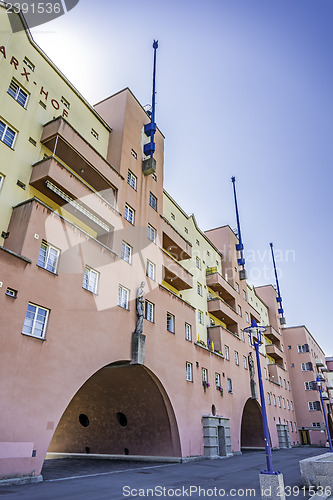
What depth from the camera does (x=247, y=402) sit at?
39.4 metres

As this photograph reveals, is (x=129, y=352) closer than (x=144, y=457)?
Yes

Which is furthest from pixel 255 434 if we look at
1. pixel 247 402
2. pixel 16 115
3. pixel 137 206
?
pixel 16 115

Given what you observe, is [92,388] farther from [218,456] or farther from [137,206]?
[137,206]

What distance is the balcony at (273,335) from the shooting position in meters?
55.2

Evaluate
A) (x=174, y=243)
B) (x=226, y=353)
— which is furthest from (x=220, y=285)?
(x=174, y=243)

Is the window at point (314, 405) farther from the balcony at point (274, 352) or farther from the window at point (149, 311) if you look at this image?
the window at point (149, 311)

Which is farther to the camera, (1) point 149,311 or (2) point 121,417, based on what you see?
(2) point 121,417

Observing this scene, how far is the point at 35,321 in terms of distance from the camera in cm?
1495

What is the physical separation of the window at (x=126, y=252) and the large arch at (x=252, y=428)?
91.8ft

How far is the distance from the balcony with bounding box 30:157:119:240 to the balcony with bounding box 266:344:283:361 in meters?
40.8

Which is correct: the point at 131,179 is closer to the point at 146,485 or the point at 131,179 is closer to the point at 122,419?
the point at 122,419

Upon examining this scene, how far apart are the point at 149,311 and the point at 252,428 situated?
94.2 feet

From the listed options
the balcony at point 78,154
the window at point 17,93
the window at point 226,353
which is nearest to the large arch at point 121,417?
the balcony at point 78,154

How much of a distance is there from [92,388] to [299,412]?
149 ft
